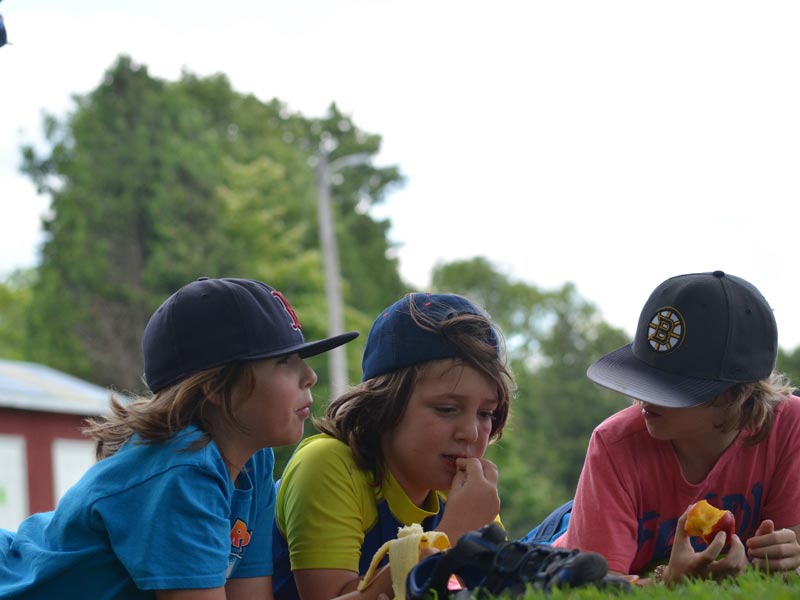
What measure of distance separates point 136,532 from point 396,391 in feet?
3.94

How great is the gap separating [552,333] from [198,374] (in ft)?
163

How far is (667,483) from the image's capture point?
13.8 feet

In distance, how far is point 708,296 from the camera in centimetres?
414

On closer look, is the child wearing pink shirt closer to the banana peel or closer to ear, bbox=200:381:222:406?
the banana peel

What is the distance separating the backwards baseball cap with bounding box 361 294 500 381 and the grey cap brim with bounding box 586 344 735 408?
450mm

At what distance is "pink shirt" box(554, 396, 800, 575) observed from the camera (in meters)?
4.12

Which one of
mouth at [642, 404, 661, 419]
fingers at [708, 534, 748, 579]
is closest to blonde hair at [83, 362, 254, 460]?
mouth at [642, 404, 661, 419]

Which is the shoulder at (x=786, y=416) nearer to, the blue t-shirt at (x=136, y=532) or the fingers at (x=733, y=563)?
the fingers at (x=733, y=563)

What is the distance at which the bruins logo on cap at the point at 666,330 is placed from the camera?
13.7ft

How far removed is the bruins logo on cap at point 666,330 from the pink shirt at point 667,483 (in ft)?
1.01

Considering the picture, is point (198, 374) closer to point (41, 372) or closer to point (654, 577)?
point (654, 577)

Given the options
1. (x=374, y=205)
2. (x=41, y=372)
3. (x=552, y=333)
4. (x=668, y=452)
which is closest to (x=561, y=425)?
(x=552, y=333)

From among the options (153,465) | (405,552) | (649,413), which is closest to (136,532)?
(153,465)

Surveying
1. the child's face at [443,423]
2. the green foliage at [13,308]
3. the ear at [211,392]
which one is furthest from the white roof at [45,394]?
the green foliage at [13,308]
